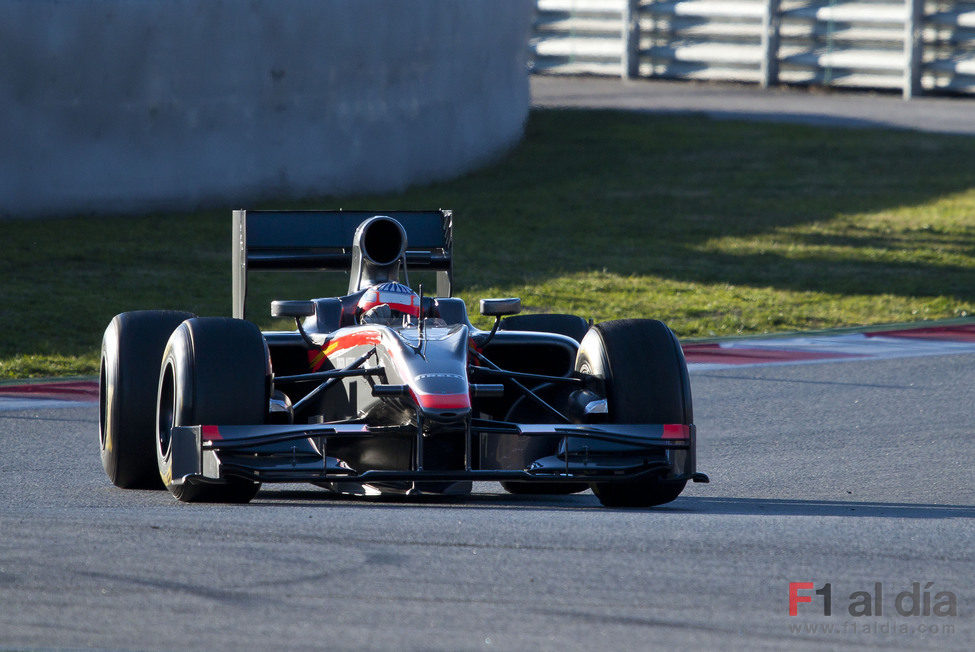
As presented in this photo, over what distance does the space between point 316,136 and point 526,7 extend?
200 inches

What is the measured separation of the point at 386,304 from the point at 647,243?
865cm

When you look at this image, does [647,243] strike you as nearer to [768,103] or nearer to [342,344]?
[342,344]

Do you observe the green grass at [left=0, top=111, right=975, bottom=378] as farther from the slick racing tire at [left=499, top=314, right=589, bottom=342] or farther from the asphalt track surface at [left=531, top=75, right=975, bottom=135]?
the slick racing tire at [left=499, top=314, right=589, bottom=342]

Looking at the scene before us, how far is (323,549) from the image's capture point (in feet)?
15.7

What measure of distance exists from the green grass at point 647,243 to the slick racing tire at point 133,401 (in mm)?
3483

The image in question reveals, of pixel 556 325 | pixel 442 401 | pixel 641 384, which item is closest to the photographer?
pixel 442 401

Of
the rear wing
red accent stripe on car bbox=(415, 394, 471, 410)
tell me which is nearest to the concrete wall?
the rear wing

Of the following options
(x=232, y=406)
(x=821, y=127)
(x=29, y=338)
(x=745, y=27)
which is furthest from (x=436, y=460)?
(x=745, y=27)

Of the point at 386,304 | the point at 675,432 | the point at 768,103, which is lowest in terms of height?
the point at 675,432

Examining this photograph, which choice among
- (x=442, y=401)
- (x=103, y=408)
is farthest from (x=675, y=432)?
(x=103, y=408)

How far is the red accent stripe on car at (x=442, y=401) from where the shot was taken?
232 inches

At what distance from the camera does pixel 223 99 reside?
15.6 m

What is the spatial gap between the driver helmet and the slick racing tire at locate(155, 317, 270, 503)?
0.77 metres

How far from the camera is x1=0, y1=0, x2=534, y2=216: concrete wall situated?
571 inches
